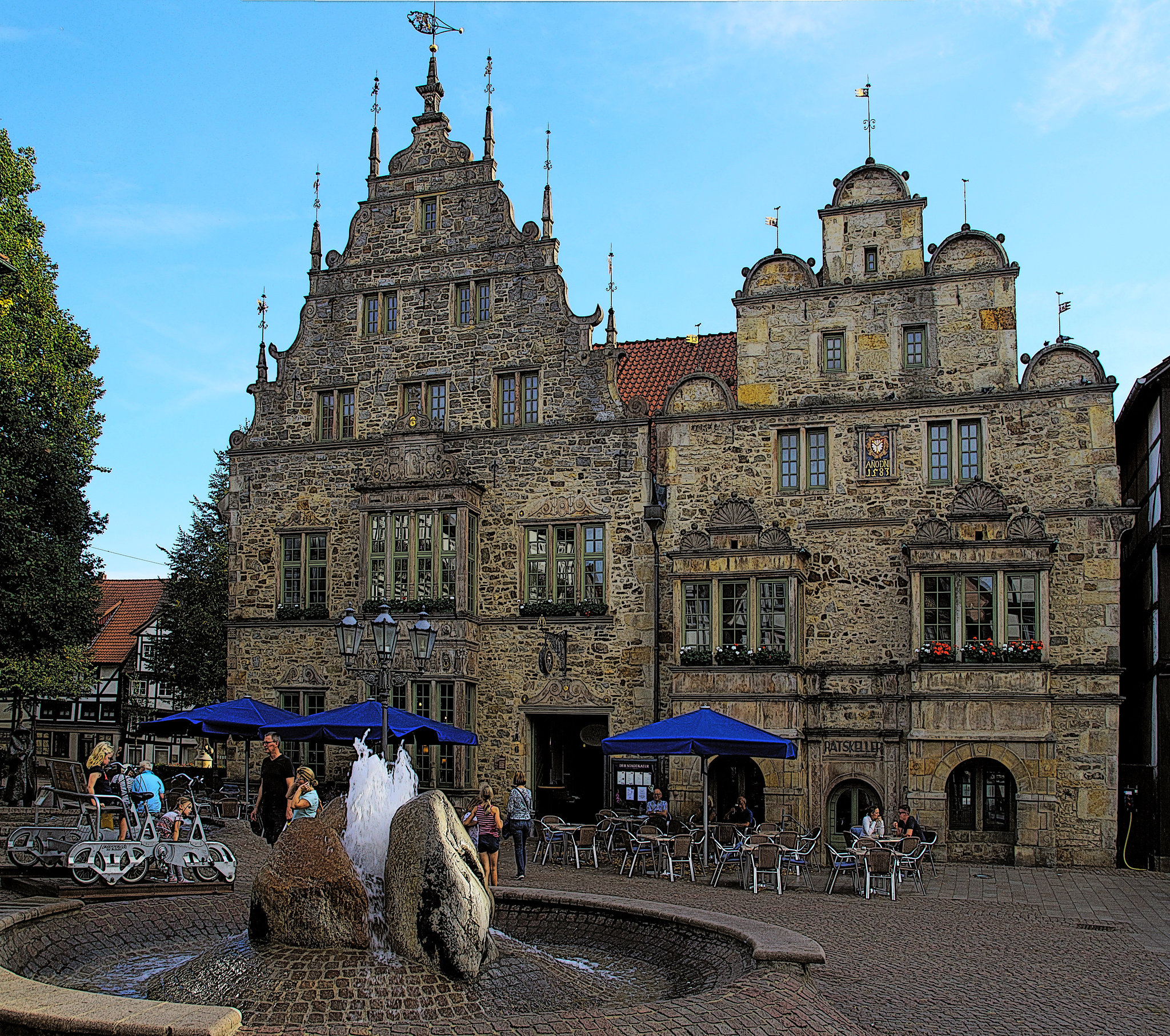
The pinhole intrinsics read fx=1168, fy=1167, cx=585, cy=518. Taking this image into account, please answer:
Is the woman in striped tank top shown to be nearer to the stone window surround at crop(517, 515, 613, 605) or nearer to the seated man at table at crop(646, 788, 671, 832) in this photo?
the seated man at table at crop(646, 788, 671, 832)

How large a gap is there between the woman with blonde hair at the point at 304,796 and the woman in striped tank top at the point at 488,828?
236 centimetres

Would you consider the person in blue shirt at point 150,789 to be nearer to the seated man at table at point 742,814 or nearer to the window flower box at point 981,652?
the seated man at table at point 742,814

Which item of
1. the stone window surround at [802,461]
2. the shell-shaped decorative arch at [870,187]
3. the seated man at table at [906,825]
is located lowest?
the seated man at table at [906,825]

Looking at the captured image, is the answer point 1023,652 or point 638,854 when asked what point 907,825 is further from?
point 638,854

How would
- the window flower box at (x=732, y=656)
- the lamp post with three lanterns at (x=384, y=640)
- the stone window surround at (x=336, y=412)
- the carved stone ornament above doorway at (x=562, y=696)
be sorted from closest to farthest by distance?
the lamp post with three lanterns at (x=384, y=640)
the window flower box at (x=732, y=656)
the carved stone ornament above doorway at (x=562, y=696)
the stone window surround at (x=336, y=412)

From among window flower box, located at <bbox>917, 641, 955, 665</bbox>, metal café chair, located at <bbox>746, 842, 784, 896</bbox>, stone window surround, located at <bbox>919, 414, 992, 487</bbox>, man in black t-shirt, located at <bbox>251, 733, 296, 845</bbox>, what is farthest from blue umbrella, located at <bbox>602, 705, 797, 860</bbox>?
stone window surround, located at <bbox>919, 414, 992, 487</bbox>

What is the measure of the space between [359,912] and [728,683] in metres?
14.7

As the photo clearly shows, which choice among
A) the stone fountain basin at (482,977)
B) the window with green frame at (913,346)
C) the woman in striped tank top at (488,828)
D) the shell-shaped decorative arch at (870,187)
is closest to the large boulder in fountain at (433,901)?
the stone fountain basin at (482,977)

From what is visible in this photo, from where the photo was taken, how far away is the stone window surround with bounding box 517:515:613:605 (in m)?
25.0

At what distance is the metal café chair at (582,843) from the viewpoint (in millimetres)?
18906

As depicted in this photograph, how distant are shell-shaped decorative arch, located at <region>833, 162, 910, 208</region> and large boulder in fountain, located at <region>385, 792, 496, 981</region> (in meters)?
18.9

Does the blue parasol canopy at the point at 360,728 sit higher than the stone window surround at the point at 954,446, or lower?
lower

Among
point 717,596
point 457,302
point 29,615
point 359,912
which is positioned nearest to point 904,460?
point 717,596

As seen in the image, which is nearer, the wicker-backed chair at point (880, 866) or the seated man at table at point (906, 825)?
the wicker-backed chair at point (880, 866)
